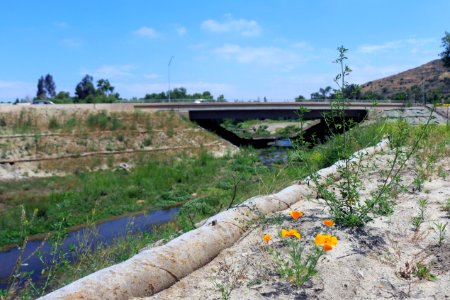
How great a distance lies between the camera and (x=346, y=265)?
3.63 meters

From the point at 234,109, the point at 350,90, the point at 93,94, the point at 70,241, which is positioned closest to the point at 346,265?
the point at 350,90

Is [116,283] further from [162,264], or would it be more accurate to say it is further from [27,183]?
[27,183]

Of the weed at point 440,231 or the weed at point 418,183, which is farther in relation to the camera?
the weed at point 418,183

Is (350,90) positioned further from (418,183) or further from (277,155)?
(277,155)

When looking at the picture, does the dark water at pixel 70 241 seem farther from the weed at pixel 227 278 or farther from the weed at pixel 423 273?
the weed at pixel 423 273

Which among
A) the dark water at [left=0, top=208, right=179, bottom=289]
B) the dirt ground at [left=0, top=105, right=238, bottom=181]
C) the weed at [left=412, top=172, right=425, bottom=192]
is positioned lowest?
the dark water at [left=0, top=208, right=179, bottom=289]

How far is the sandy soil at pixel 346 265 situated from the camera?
328 cm

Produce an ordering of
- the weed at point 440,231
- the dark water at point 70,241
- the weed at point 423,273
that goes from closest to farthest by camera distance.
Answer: the weed at point 423,273 < the weed at point 440,231 < the dark water at point 70,241

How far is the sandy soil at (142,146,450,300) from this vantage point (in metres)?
3.28

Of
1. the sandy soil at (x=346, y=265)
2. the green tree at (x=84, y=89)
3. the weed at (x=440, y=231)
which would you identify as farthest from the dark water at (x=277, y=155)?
the green tree at (x=84, y=89)

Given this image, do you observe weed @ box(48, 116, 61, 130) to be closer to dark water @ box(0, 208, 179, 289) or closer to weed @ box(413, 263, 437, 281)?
dark water @ box(0, 208, 179, 289)

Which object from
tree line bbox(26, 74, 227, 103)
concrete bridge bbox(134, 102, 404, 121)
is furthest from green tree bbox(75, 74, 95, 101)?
concrete bridge bbox(134, 102, 404, 121)

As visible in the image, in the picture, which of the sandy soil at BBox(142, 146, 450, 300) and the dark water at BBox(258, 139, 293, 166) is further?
the dark water at BBox(258, 139, 293, 166)

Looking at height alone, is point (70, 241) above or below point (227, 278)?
below
